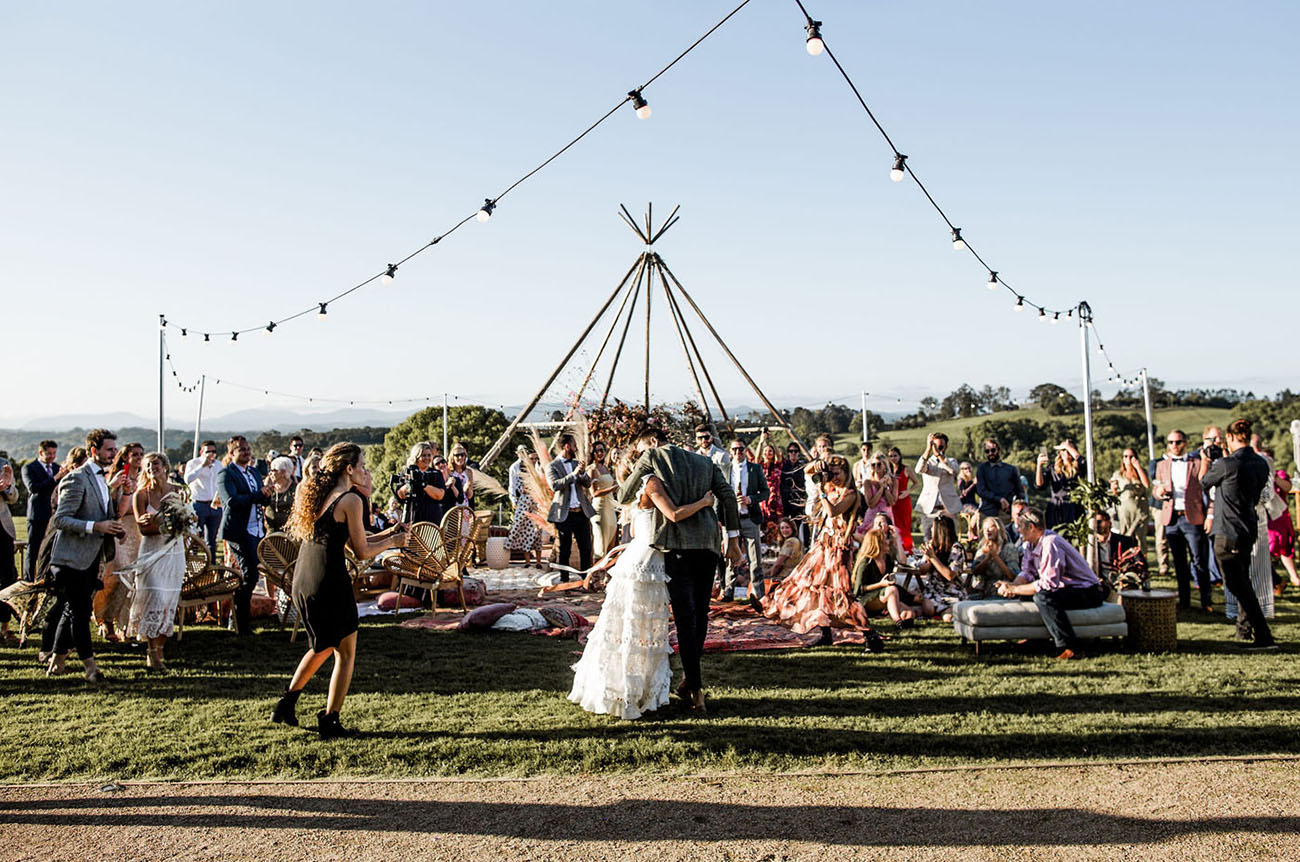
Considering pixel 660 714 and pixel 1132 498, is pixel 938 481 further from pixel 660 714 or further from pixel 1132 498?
pixel 660 714

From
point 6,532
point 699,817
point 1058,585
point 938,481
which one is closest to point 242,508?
point 6,532

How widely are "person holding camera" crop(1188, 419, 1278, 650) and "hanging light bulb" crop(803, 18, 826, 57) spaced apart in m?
4.28

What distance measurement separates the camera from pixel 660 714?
564cm

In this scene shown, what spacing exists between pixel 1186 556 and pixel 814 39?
6.11 meters

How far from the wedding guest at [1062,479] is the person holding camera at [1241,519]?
9.30 ft

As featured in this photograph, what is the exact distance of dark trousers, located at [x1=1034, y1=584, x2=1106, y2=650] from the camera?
282 inches

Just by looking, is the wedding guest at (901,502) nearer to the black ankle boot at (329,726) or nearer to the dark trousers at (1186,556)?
the dark trousers at (1186,556)

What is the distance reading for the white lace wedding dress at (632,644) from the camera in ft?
18.2

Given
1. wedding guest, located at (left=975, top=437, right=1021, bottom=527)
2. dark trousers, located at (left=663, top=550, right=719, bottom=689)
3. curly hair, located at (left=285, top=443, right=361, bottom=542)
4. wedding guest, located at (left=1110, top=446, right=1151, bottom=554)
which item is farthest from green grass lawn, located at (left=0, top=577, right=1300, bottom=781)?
wedding guest, located at (left=1110, top=446, right=1151, bottom=554)

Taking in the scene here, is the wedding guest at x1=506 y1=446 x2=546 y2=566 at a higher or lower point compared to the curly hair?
lower

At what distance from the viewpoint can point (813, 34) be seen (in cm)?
745

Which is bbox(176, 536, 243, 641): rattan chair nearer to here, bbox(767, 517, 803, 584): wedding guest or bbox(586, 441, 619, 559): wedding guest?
bbox(586, 441, 619, 559): wedding guest

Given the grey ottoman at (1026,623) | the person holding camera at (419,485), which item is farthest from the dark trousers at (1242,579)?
the person holding camera at (419,485)

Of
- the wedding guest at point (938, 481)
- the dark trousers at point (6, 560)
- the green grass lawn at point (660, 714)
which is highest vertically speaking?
the wedding guest at point (938, 481)
